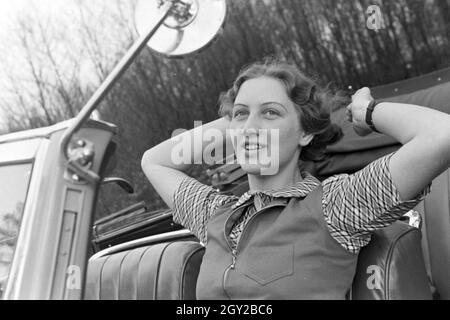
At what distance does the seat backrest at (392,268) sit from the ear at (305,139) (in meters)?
0.33

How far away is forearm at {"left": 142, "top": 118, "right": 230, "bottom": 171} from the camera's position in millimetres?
1840

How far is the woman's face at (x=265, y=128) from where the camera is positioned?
59.3 inches

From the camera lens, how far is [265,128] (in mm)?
1521

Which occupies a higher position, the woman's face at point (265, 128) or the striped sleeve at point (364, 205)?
the woman's face at point (265, 128)

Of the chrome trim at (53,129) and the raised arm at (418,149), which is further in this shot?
the raised arm at (418,149)

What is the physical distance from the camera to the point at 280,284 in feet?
4.36

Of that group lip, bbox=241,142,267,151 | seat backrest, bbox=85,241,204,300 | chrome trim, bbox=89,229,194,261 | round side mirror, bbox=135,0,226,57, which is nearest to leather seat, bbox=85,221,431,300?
seat backrest, bbox=85,241,204,300

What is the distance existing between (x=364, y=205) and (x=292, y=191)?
0.66 feet

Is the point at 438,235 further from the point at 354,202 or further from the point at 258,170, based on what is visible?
the point at 258,170

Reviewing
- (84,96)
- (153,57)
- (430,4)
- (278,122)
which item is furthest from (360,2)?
(278,122)

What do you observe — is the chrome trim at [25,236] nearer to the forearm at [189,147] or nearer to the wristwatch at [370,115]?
the wristwatch at [370,115]

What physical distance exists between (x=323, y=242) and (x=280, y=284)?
146mm

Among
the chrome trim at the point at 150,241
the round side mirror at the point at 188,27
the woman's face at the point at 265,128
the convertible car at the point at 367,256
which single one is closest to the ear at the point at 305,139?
the woman's face at the point at 265,128

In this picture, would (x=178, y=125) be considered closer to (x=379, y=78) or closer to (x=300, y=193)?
(x=379, y=78)
